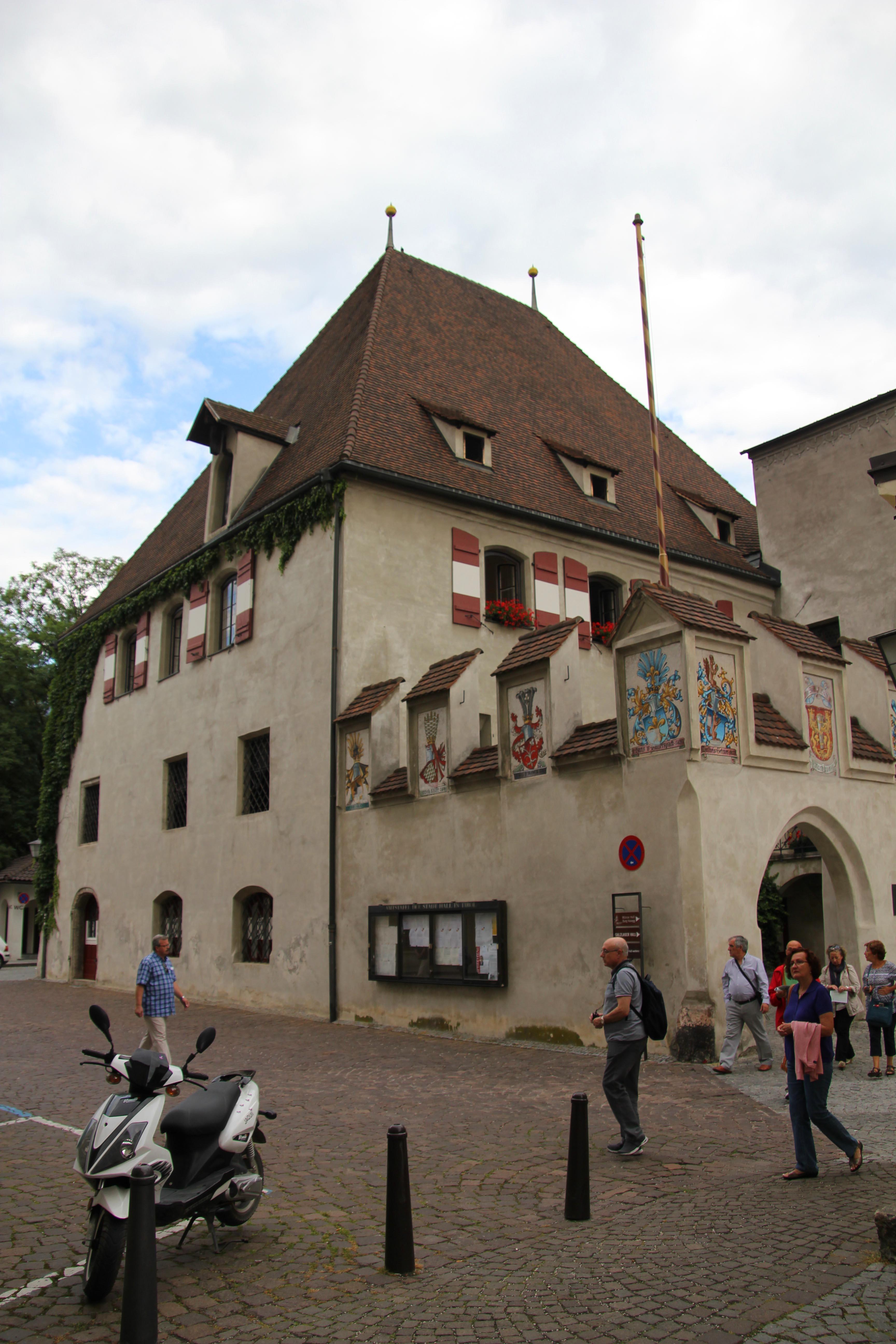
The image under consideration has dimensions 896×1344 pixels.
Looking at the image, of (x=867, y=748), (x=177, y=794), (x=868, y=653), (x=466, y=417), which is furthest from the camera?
(x=177, y=794)

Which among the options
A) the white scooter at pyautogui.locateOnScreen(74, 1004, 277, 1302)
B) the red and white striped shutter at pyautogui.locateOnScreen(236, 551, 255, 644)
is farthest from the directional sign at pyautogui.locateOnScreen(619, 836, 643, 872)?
the red and white striped shutter at pyautogui.locateOnScreen(236, 551, 255, 644)

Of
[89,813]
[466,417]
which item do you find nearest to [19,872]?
[89,813]

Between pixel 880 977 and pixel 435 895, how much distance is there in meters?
6.12

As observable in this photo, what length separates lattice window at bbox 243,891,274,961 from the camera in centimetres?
1911

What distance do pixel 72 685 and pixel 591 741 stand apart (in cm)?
1931

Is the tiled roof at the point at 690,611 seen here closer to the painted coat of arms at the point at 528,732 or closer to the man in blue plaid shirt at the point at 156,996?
the painted coat of arms at the point at 528,732

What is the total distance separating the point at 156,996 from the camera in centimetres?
1119

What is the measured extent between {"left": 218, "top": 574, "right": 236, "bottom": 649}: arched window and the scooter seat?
15.8 metres

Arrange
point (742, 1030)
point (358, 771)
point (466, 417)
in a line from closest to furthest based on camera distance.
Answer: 1. point (742, 1030)
2. point (358, 771)
3. point (466, 417)

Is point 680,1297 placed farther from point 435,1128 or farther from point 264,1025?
point 264,1025

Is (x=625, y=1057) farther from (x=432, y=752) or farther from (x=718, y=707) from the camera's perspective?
(x=432, y=752)

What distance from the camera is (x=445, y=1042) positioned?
13766 mm

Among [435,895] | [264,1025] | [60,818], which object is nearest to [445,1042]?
[435,895]

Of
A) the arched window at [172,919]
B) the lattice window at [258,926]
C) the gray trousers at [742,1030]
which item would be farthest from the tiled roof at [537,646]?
the arched window at [172,919]
